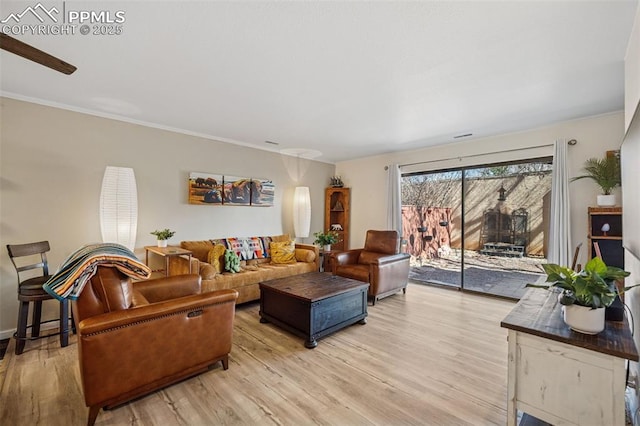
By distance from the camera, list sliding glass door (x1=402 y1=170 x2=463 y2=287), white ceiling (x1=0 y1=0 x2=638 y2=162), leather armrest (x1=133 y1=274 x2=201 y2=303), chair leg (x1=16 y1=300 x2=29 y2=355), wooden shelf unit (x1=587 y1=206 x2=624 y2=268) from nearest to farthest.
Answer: white ceiling (x1=0 y1=0 x2=638 y2=162) → leather armrest (x1=133 y1=274 x2=201 y2=303) → chair leg (x1=16 y1=300 x2=29 y2=355) → wooden shelf unit (x1=587 y1=206 x2=624 y2=268) → sliding glass door (x1=402 y1=170 x2=463 y2=287)

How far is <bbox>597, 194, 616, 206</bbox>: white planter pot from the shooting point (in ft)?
9.63

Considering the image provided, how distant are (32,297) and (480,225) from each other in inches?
216

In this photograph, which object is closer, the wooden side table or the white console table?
the white console table

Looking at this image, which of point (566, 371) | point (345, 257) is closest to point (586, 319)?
point (566, 371)

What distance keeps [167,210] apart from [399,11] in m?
3.61

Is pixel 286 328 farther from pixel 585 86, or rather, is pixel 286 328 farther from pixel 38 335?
pixel 585 86

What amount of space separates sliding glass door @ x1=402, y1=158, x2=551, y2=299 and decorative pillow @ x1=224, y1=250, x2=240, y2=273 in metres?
3.20

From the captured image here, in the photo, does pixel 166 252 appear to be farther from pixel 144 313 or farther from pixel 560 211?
pixel 560 211

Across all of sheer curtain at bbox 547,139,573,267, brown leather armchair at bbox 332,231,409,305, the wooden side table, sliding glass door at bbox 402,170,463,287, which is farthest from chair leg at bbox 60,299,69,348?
sheer curtain at bbox 547,139,573,267

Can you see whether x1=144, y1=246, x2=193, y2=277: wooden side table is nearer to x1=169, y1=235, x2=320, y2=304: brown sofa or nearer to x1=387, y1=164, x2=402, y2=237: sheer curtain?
x1=169, y1=235, x2=320, y2=304: brown sofa

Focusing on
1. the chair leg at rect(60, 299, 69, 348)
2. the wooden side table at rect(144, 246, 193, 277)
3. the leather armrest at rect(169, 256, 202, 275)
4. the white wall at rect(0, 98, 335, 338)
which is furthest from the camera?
the leather armrest at rect(169, 256, 202, 275)

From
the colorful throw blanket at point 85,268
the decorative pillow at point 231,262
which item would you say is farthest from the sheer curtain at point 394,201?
the colorful throw blanket at point 85,268

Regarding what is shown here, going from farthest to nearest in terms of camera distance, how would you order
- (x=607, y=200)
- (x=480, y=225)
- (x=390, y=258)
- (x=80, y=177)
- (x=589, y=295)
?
(x=480, y=225) < (x=390, y=258) < (x=80, y=177) < (x=607, y=200) < (x=589, y=295)

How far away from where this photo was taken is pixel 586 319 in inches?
50.4
